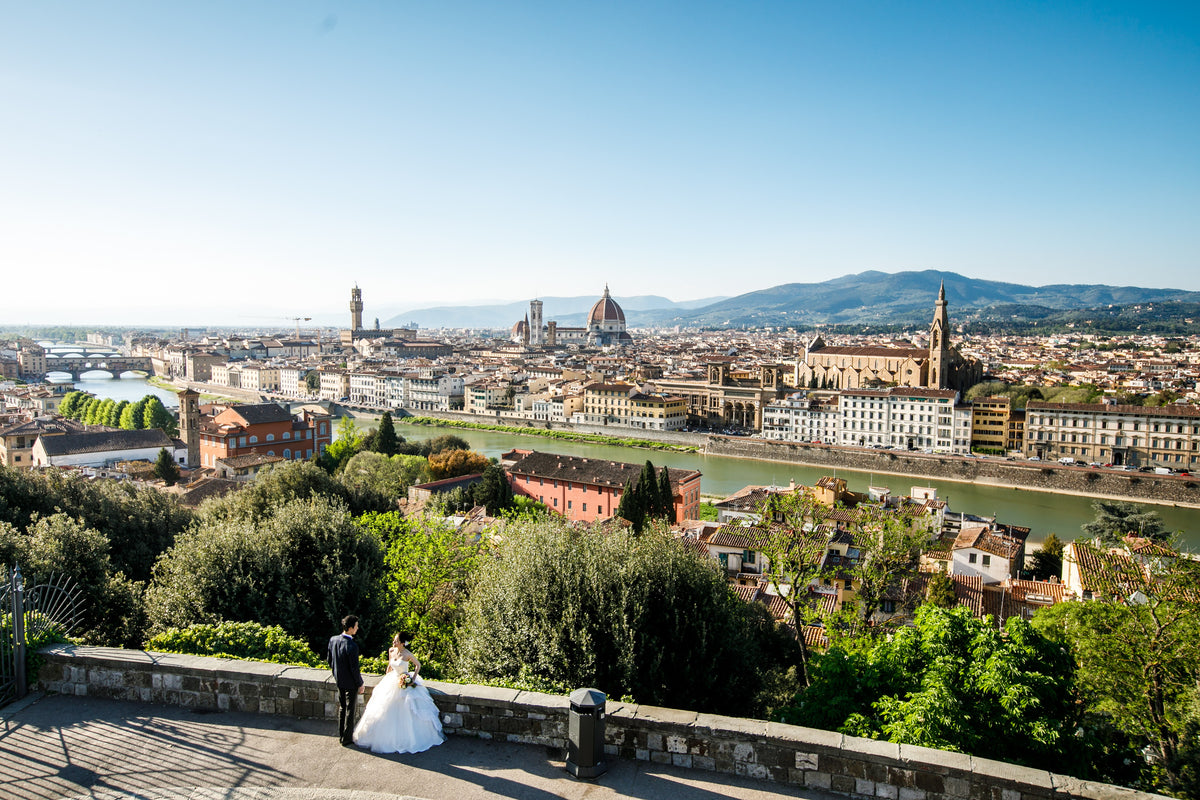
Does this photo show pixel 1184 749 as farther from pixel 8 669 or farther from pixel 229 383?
pixel 229 383

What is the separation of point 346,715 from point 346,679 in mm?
137

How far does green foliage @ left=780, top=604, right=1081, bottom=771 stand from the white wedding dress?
196 cm

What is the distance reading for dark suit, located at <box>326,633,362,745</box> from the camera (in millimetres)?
3053

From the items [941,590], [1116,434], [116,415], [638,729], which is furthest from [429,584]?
[116,415]

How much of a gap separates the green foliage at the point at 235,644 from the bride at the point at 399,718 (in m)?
1.11

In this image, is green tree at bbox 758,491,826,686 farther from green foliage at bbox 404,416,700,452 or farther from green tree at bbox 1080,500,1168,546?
green foliage at bbox 404,416,700,452

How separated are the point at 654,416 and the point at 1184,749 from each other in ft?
110

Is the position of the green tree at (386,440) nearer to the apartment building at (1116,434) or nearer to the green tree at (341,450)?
the green tree at (341,450)

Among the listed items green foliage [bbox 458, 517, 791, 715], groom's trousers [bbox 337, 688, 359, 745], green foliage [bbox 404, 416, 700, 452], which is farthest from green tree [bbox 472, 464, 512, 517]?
green foliage [bbox 404, 416, 700, 452]

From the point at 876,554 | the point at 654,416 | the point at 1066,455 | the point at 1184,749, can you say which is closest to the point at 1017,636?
the point at 1184,749

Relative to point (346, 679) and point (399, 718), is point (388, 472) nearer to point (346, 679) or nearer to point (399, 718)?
point (346, 679)

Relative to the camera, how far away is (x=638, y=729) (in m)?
2.99

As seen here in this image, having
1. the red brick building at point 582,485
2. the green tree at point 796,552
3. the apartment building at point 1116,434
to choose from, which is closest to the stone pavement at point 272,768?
the green tree at point 796,552

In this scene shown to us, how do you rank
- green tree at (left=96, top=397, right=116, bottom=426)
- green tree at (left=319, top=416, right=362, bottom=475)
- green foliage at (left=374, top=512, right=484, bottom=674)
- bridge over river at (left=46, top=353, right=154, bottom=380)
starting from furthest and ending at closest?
bridge over river at (left=46, top=353, right=154, bottom=380), green tree at (left=96, top=397, right=116, bottom=426), green tree at (left=319, top=416, right=362, bottom=475), green foliage at (left=374, top=512, right=484, bottom=674)
